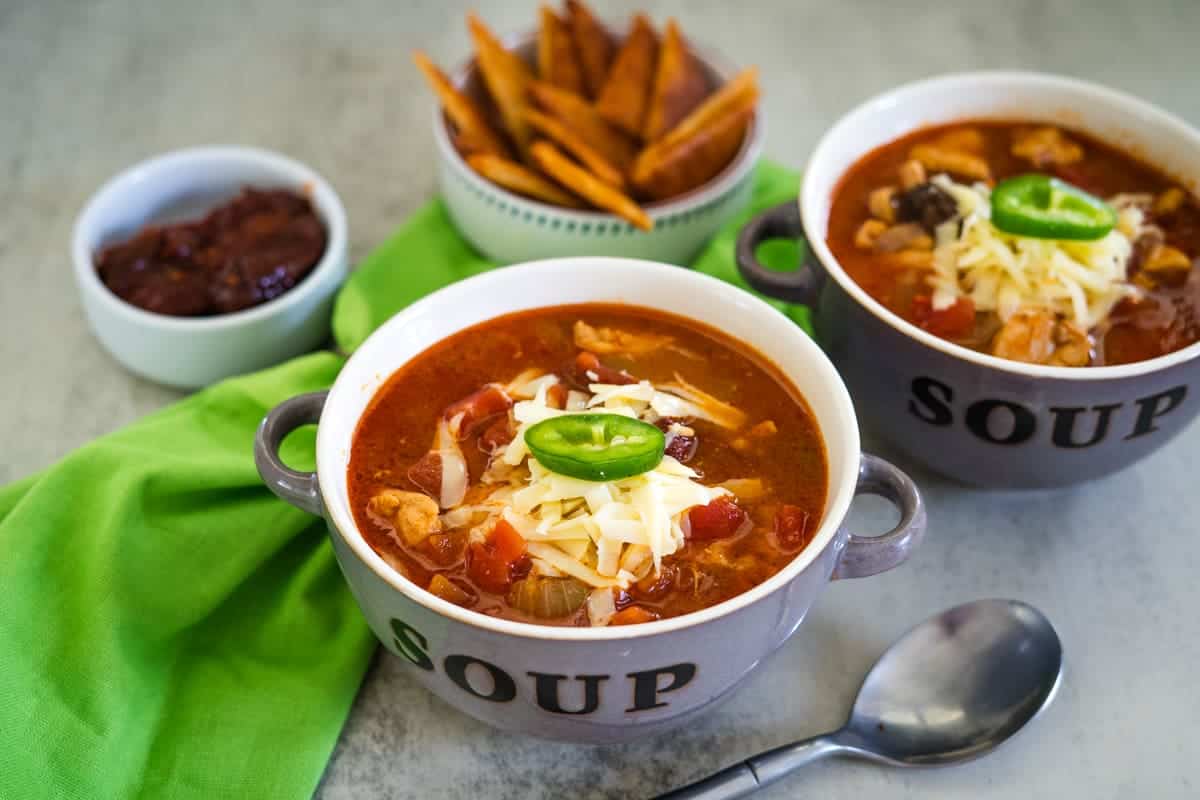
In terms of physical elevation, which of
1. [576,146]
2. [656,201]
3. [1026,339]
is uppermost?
[1026,339]

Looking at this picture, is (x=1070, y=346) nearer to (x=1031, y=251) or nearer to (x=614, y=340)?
Answer: (x=1031, y=251)

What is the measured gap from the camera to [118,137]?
339 cm

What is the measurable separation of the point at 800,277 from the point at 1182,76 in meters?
1.82

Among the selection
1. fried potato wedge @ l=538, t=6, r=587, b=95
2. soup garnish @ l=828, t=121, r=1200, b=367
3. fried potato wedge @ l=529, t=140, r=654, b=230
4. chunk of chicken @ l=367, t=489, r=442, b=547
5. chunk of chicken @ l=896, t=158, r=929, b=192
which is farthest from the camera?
fried potato wedge @ l=538, t=6, r=587, b=95

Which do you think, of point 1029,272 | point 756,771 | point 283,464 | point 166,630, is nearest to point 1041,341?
point 1029,272

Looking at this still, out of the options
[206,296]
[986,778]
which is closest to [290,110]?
[206,296]

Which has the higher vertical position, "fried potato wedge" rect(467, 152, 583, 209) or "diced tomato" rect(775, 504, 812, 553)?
"diced tomato" rect(775, 504, 812, 553)

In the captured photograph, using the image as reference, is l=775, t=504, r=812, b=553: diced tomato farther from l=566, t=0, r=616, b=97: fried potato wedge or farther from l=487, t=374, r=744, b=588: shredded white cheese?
l=566, t=0, r=616, b=97: fried potato wedge

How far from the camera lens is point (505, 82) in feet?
9.62

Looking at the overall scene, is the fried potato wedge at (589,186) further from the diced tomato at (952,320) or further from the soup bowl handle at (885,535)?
the soup bowl handle at (885,535)

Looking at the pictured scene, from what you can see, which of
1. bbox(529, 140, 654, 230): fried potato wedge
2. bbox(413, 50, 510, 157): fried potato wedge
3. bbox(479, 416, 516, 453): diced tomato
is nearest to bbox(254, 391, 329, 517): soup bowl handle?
bbox(479, 416, 516, 453): diced tomato

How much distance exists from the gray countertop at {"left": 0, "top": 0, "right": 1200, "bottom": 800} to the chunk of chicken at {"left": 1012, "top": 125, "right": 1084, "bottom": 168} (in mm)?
609

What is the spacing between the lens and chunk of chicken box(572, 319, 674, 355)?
2.18 m

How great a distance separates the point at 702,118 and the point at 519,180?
1.41ft
